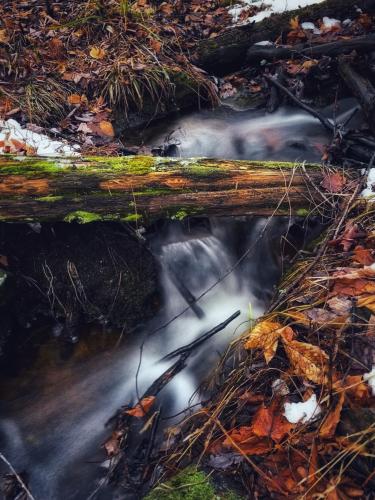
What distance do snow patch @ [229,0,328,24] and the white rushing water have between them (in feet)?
12.5

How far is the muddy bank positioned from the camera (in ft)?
11.2

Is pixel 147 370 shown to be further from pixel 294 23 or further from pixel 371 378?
pixel 294 23

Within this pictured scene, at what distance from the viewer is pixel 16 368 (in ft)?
11.0

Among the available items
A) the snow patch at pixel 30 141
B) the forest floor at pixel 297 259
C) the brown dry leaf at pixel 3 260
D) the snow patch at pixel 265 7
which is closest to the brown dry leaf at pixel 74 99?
the forest floor at pixel 297 259

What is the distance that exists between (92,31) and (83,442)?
198 inches

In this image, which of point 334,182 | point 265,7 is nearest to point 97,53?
point 265,7

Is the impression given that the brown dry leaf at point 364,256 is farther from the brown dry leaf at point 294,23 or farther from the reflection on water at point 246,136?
the brown dry leaf at point 294,23

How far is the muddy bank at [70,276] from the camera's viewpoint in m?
3.40

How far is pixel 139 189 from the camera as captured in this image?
287cm

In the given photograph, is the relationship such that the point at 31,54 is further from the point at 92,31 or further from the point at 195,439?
the point at 195,439

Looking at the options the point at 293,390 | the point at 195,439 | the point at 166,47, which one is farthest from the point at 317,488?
the point at 166,47

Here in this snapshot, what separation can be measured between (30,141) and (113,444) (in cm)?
295

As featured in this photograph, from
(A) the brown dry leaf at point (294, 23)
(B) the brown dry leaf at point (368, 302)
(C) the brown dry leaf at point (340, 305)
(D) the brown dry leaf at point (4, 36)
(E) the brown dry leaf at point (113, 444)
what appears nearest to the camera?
(B) the brown dry leaf at point (368, 302)

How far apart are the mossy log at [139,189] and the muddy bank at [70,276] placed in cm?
55
